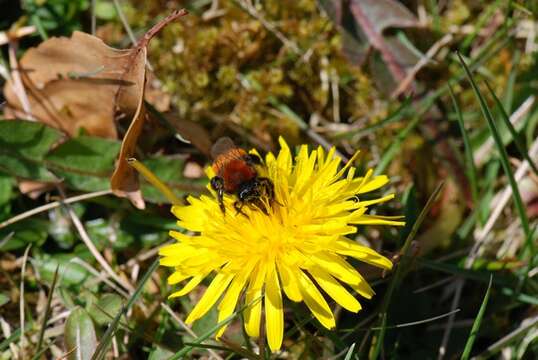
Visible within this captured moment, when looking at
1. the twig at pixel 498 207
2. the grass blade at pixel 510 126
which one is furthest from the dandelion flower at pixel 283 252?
the twig at pixel 498 207

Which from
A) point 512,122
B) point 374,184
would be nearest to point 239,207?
point 374,184

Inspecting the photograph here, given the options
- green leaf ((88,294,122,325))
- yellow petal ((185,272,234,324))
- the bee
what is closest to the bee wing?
the bee

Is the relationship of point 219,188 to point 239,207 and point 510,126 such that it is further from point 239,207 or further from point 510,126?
point 510,126

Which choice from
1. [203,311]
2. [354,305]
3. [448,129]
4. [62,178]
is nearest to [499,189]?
[448,129]

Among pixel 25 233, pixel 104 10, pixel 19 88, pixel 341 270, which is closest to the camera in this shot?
pixel 341 270

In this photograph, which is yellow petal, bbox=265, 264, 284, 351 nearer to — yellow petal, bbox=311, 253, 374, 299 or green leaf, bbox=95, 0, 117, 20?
yellow petal, bbox=311, 253, 374, 299

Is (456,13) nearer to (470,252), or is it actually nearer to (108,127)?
(470,252)

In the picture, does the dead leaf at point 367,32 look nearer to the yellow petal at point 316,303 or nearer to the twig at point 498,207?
the twig at point 498,207
